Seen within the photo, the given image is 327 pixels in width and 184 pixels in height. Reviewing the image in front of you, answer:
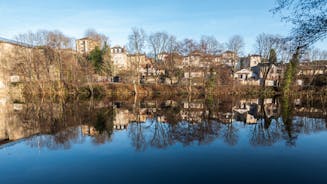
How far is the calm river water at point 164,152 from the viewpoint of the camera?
5852mm

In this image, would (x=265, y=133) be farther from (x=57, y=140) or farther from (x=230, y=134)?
(x=57, y=140)

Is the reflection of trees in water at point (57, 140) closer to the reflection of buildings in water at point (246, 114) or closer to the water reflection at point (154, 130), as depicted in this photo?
the water reflection at point (154, 130)

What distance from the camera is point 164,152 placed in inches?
311

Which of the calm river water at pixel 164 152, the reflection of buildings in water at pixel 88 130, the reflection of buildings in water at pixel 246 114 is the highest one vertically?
the reflection of buildings in water at pixel 246 114

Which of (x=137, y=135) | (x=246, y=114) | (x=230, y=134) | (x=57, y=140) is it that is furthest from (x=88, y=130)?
(x=246, y=114)

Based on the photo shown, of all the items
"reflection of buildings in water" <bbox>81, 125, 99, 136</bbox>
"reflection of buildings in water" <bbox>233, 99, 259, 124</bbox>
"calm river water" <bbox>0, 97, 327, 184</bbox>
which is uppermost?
"reflection of buildings in water" <bbox>233, 99, 259, 124</bbox>

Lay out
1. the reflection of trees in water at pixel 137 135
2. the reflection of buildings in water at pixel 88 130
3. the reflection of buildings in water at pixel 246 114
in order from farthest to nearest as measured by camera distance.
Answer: the reflection of buildings in water at pixel 246 114, the reflection of buildings in water at pixel 88 130, the reflection of trees in water at pixel 137 135

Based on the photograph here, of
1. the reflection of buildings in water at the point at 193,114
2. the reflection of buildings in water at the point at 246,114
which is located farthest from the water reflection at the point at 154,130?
the reflection of buildings in water at the point at 193,114

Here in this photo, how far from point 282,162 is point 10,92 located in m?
41.2

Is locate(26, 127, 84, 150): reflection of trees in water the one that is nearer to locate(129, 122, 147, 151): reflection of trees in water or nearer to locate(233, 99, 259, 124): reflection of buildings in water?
locate(129, 122, 147, 151): reflection of trees in water

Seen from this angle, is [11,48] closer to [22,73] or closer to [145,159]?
[22,73]

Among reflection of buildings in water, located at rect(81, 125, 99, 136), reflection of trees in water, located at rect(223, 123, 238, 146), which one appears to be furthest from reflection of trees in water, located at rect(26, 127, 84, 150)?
reflection of trees in water, located at rect(223, 123, 238, 146)

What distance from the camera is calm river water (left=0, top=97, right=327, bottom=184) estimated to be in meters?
5.85

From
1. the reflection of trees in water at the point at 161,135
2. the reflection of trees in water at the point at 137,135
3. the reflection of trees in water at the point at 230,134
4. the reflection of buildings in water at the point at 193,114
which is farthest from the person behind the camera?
the reflection of buildings in water at the point at 193,114
